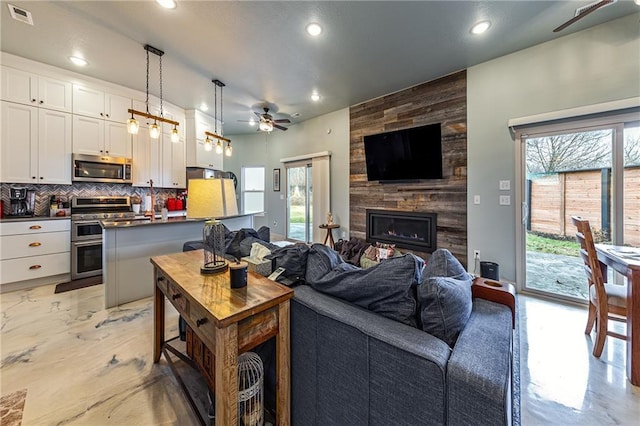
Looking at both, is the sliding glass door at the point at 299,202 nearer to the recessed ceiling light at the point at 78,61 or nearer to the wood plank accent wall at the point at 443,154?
the wood plank accent wall at the point at 443,154

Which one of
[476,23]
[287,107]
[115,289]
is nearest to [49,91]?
[115,289]

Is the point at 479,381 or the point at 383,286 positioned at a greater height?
the point at 383,286

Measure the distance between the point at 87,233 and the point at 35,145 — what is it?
1.34m

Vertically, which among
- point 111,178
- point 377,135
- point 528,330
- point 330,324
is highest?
point 377,135

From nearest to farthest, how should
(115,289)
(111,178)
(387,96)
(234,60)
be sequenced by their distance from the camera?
(115,289), (234,60), (111,178), (387,96)

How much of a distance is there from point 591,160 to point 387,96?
2885 mm

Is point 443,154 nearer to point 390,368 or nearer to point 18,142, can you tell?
point 390,368

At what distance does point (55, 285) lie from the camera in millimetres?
3352

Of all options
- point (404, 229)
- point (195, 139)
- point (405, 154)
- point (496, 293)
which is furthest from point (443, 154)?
point (195, 139)

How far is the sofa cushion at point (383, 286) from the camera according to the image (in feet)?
3.49

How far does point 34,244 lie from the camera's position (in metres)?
3.21

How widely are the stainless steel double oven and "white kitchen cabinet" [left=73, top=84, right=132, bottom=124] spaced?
1.32 m

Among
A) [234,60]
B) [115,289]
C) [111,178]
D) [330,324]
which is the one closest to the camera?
[330,324]

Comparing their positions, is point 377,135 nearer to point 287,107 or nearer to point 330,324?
point 287,107
